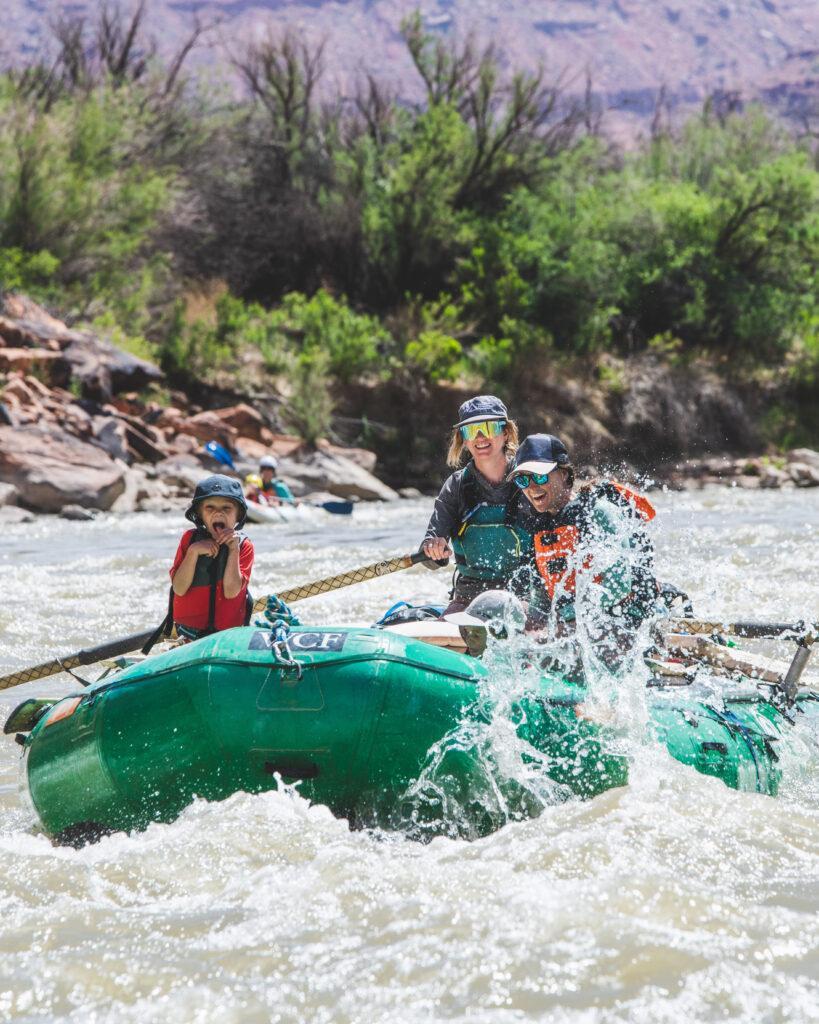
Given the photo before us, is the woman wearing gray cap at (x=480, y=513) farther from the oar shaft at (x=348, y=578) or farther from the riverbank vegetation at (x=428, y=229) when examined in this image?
the riverbank vegetation at (x=428, y=229)

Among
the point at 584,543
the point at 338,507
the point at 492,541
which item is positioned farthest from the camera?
the point at 338,507

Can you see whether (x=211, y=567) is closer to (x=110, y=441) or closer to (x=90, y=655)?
(x=90, y=655)

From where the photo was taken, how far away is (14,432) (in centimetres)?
1548

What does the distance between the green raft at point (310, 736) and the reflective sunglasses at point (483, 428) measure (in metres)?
1.45

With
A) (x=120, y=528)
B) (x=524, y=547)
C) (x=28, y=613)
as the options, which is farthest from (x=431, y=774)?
(x=120, y=528)

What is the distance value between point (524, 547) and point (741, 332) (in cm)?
2328

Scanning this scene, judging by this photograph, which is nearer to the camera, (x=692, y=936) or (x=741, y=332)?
(x=692, y=936)

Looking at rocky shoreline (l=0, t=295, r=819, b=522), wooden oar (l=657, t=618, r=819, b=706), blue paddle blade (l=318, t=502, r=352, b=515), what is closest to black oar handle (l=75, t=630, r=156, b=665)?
wooden oar (l=657, t=618, r=819, b=706)

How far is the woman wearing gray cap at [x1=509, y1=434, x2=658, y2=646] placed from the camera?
4.09 meters

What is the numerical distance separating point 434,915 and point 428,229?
946 inches

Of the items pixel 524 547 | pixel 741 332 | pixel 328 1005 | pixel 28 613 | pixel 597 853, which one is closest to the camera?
pixel 328 1005

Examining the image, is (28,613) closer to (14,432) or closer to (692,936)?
A: (692,936)

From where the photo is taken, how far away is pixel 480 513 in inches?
193

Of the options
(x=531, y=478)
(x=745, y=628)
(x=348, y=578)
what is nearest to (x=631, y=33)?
(x=348, y=578)
